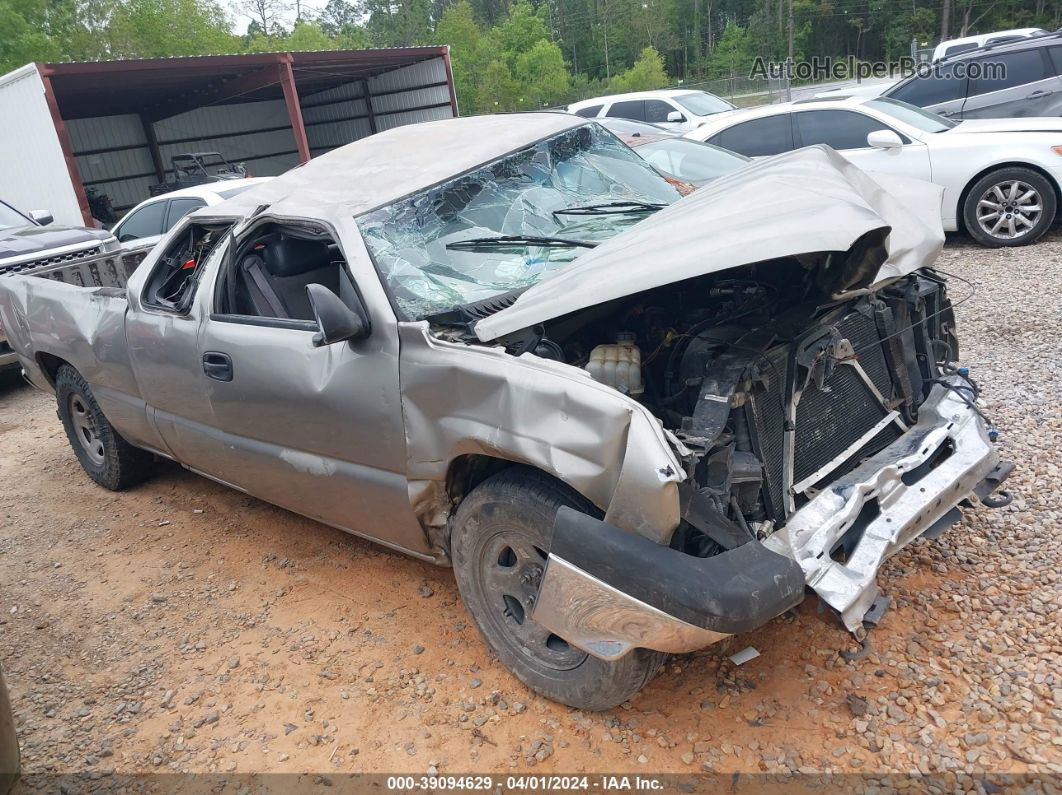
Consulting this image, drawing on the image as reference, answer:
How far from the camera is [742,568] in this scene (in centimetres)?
229

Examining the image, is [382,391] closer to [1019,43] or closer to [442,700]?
[442,700]

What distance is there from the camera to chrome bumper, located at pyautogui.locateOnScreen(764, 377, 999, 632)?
2490 millimetres

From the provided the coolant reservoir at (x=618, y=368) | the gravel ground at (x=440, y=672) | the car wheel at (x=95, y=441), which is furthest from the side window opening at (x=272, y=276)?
the car wheel at (x=95, y=441)

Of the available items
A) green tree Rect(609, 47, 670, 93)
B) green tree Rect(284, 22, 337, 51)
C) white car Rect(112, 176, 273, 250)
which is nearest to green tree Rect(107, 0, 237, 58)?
green tree Rect(284, 22, 337, 51)

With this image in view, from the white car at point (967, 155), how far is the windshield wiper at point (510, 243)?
4907mm

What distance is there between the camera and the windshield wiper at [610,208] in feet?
12.2

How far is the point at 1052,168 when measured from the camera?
7285mm

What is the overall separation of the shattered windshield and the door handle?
0.93 m

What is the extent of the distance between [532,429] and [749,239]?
925 mm

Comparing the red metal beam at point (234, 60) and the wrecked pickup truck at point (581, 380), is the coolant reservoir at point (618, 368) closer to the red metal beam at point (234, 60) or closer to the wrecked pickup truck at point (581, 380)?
the wrecked pickup truck at point (581, 380)

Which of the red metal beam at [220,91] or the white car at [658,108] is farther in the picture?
the red metal beam at [220,91]

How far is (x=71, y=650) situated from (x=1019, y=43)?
12.9m

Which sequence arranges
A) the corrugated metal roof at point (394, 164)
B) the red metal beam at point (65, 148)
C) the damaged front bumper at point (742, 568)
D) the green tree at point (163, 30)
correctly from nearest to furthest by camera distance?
the damaged front bumper at point (742, 568) → the corrugated metal roof at point (394, 164) → the red metal beam at point (65, 148) → the green tree at point (163, 30)

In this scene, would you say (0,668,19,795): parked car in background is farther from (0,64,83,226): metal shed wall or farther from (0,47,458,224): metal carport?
(0,47,458,224): metal carport
